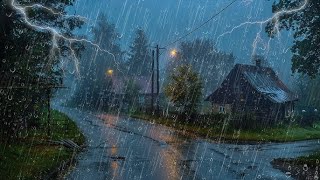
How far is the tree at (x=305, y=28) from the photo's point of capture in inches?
925

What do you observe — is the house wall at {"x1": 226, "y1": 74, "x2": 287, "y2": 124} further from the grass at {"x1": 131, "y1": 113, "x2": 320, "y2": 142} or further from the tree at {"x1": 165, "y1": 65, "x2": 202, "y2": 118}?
the tree at {"x1": 165, "y1": 65, "x2": 202, "y2": 118}

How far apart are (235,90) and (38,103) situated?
26281 mm

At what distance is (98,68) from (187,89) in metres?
55.9

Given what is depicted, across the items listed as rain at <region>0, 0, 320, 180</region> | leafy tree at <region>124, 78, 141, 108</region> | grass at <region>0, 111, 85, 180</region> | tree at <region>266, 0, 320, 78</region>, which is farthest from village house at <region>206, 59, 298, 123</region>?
grass at <region>0, 111, 85, 180</region>

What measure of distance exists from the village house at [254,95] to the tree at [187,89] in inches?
194

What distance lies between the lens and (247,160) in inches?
700

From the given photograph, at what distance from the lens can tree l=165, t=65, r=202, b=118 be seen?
36188mm

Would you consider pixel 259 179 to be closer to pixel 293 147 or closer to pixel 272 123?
pixel 293 147

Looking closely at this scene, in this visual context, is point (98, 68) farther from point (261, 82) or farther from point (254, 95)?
point (254, 95)

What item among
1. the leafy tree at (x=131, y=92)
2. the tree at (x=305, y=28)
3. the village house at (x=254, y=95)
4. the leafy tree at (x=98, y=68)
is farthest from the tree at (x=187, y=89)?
the leafy tree at (x=131, y=92)

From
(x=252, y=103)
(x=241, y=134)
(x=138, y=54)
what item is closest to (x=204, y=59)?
(x=138, y=54)

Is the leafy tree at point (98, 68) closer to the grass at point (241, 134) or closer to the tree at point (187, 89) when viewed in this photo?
the tree at point (187, 89)

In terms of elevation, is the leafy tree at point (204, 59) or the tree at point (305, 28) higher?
the leafy tree at point (204, 59)

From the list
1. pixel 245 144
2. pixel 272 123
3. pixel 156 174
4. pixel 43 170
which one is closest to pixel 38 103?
pixel 43 170
